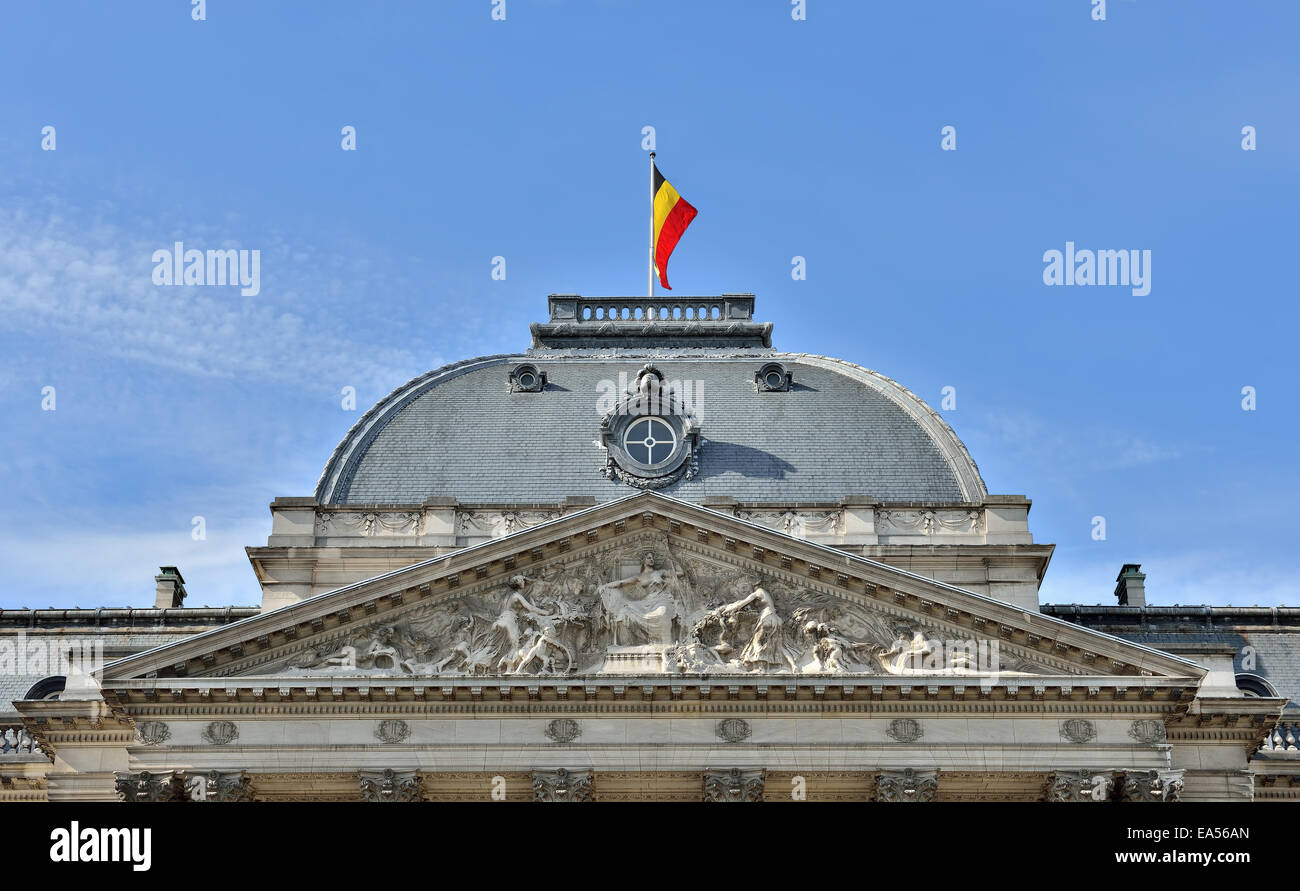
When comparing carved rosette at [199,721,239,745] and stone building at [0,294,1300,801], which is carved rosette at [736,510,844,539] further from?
carved rosette at [199,721,239,745]

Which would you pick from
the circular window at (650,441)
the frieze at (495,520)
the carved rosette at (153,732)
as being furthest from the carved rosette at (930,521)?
the carved rosette at (153,732)

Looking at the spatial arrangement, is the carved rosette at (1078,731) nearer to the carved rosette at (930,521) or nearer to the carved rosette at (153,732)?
the carved rosette at (930,521)

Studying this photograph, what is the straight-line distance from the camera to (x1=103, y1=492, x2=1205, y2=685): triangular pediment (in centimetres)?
4209

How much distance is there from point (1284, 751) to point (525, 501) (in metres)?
19.4

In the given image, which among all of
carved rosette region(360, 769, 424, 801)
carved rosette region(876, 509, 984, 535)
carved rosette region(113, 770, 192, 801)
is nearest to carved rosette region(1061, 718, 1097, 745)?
carved rosette region(876, 509, 984, 535)

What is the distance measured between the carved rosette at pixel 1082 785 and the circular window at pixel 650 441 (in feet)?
48.4

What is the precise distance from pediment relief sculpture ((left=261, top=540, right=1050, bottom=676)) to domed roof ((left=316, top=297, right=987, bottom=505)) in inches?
304

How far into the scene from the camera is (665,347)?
58375mm

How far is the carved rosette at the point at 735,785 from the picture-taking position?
41344mm

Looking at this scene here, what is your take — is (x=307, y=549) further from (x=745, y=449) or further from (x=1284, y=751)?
(x=1284, y=751)

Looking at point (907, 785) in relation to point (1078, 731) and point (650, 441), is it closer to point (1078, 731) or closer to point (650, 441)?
point (1078, 731)

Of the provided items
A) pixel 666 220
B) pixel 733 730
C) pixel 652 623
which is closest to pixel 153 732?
pixel 652 623
